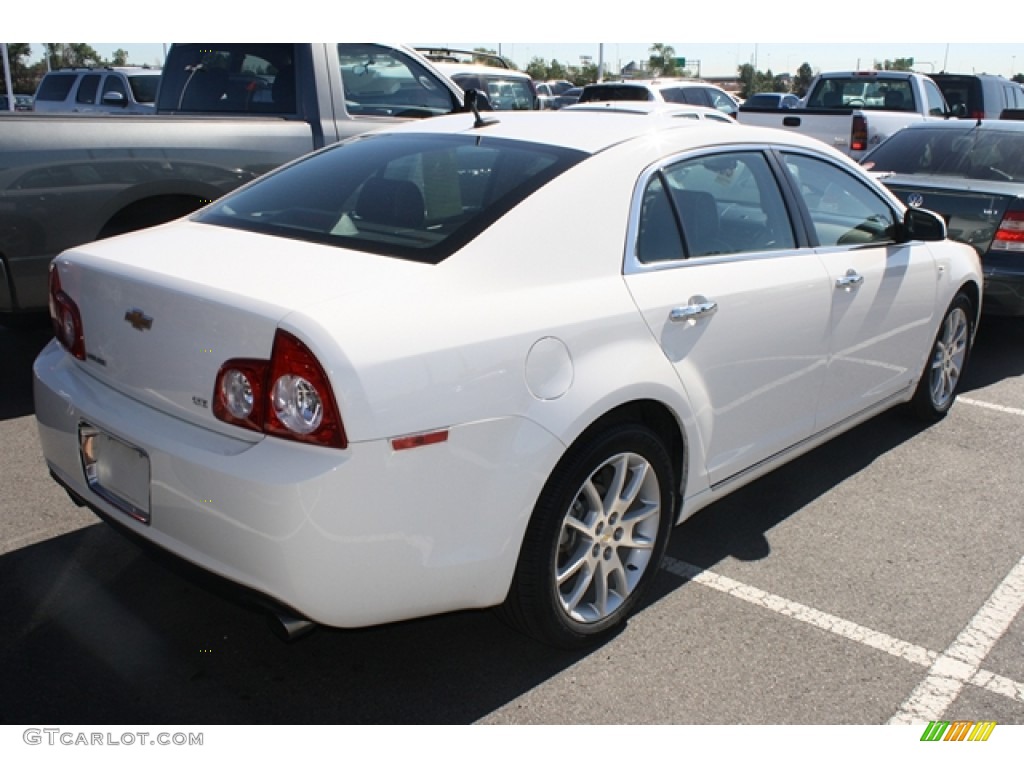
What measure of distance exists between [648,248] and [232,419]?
4.70 feet

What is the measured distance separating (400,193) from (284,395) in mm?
1112

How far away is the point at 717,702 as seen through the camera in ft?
9.50

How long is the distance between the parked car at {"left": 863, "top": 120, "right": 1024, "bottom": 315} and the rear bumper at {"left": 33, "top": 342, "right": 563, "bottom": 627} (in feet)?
15.9

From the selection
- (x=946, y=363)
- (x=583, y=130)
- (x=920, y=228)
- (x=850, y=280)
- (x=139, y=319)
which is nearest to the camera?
(x=139, y=319)

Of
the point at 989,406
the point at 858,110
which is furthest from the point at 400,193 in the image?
the point at 858,110

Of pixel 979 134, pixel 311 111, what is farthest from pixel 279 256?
pixel 979 134

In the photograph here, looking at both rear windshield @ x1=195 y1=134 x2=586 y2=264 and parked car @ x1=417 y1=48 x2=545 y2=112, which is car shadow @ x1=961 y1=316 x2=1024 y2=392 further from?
parked car @ x1=417 y1=48 x2=545 y2=112

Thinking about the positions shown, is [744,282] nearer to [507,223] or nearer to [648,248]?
[648,248]

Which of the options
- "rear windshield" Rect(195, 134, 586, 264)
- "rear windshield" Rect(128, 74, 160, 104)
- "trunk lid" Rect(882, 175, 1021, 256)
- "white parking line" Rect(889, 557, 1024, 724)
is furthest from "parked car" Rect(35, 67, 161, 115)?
"white parking line" Rect(889, 557, 1024, 724)

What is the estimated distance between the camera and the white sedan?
2.44 metres

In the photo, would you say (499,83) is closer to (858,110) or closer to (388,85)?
(858,110)

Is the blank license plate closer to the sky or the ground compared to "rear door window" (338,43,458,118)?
closer to the ground

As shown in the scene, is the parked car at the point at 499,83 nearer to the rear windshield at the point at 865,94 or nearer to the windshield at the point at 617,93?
the windshield at the point at 617,93

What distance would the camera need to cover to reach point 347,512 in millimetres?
2395
